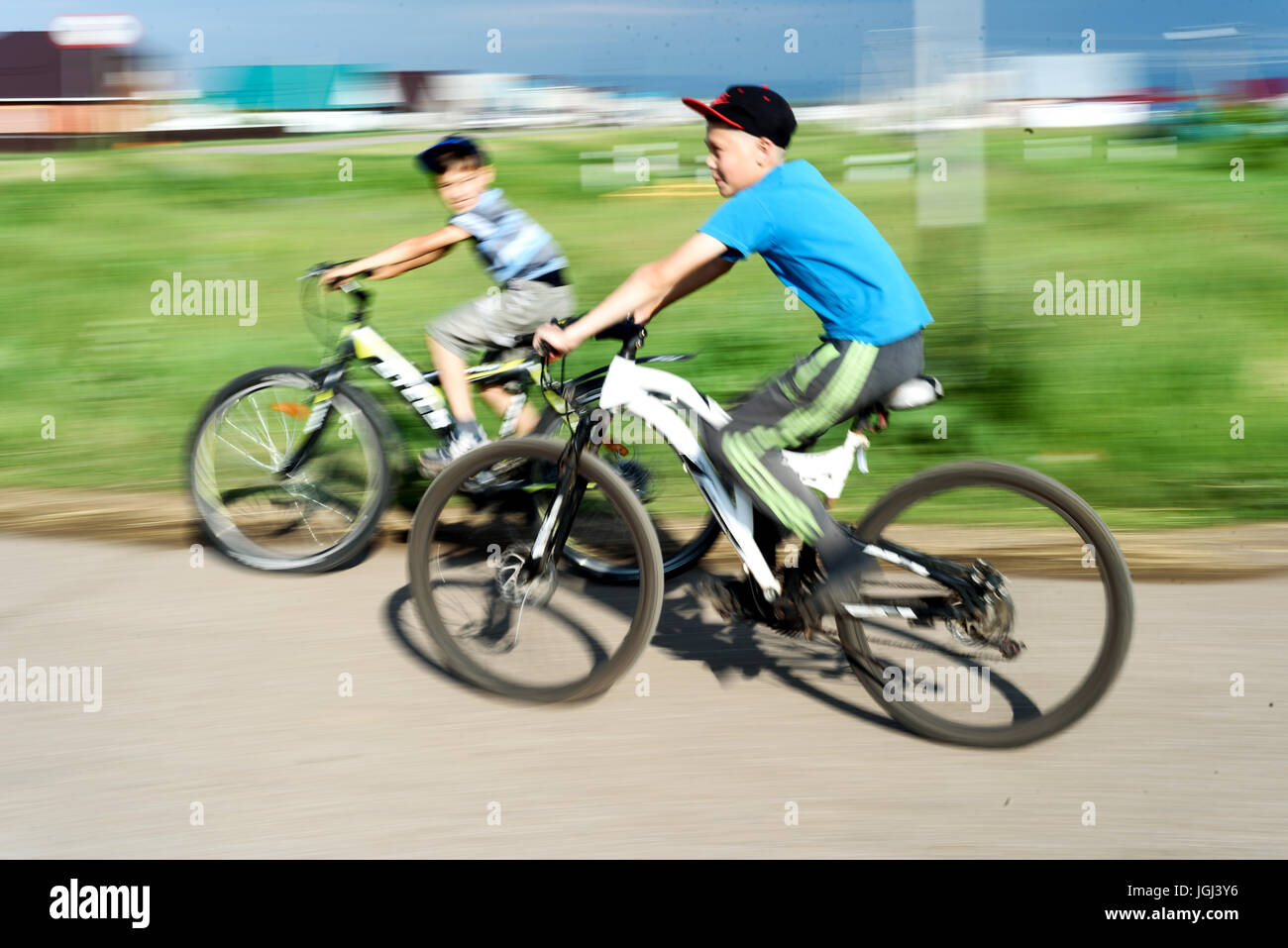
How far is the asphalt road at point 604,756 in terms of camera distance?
130 inches

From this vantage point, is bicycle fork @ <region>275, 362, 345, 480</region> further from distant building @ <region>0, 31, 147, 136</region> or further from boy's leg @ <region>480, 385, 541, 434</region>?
distant building @ <region>0, 31, 147, 136</region>

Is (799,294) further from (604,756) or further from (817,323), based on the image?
(817,323)

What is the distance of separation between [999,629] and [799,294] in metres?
1.17

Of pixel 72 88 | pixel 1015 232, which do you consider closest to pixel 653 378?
pixel 1015 232

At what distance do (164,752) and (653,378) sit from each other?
6.23ft

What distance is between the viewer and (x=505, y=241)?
17.1 ft

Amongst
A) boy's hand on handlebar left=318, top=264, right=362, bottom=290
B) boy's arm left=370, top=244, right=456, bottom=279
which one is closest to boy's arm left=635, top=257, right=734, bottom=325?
boy's arm left=370, top=244, right=456, bottom=279

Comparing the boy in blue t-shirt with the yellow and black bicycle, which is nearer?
the boy in blue t-shirt

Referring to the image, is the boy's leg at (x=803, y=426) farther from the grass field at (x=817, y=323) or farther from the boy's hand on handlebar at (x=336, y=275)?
the grass field at (x=817, y=323)

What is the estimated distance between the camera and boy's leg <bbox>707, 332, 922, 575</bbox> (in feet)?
11.9

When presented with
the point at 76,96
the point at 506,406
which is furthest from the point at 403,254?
the point at 76,96

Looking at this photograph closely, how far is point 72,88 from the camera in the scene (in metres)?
23.5

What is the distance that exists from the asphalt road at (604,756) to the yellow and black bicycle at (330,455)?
473 mm

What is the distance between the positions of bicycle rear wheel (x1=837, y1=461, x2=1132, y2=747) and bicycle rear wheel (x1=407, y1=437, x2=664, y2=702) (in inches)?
28.2
